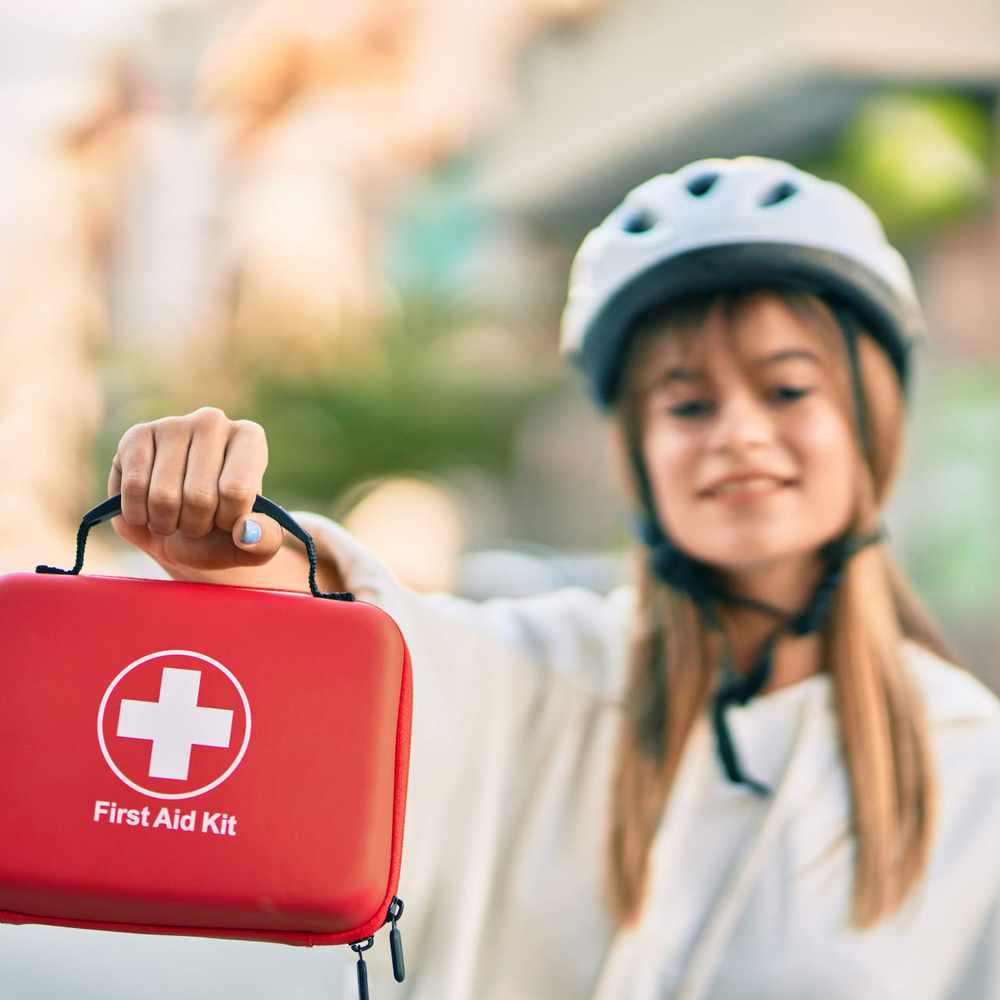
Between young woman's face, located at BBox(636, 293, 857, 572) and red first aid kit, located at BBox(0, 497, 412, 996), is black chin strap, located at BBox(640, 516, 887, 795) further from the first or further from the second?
→ red first aid kit, located at BBox(0, 497, 412, 996)

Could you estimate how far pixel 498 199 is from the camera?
11.0 metres

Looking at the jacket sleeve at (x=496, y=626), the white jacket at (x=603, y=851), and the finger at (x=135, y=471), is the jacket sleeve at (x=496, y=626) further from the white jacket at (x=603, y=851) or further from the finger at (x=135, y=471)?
the finger at (x=135, y=471)

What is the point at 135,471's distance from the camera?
33.7 inches

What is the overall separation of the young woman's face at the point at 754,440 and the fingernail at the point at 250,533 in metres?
0.68

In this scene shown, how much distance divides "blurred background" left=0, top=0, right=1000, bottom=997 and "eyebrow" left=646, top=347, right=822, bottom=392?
68 cm

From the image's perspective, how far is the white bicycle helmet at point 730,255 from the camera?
1413 millimetres

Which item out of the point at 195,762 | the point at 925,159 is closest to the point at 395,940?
the point at 195,762

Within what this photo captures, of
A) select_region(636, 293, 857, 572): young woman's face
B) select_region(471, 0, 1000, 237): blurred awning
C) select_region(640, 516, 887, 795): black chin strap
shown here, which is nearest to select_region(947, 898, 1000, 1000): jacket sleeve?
select_region(640, 516, 887, 795): black chin strap

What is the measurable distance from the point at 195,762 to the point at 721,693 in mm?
784

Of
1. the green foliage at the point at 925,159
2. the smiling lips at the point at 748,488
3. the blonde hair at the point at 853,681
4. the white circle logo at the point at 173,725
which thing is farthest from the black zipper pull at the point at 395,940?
the green foliage at the point at 925,159

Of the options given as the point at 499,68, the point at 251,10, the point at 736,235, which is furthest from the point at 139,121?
the point at 736,235

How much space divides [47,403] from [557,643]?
29.3ft

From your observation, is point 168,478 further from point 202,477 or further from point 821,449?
point 821,449

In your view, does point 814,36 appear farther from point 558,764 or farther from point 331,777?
point 331,777
